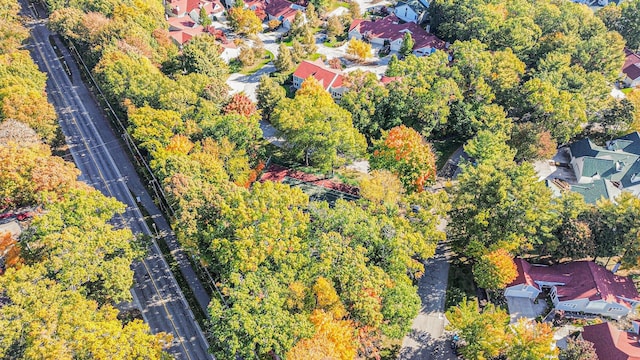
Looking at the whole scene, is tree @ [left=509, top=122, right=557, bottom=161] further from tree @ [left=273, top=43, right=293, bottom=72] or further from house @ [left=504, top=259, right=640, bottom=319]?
tree @ [left=273, top=43, right=293, bottom=72]

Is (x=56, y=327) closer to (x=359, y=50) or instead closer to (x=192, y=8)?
(x=359, y=50)

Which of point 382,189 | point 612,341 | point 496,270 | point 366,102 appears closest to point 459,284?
point 496,270

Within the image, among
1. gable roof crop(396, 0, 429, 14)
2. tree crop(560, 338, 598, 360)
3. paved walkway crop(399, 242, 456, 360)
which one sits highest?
gable roof crop(396, 0, 429, 14)

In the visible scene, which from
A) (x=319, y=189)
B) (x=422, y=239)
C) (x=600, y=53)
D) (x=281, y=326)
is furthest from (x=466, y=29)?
(x=281, y=326)

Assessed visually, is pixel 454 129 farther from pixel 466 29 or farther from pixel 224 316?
pixel 224 316

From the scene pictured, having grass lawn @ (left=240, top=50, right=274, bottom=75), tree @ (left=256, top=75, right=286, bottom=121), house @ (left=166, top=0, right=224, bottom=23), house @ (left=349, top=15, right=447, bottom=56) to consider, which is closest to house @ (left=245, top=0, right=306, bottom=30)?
house @ (left=166, top=0, right=224, bottom=23)

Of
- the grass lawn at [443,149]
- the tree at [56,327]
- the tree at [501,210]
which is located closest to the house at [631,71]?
the grass lawn at [443,149]

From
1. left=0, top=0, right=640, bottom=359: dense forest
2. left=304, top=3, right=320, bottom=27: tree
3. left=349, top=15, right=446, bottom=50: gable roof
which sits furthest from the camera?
left=304, top=3, right=320, bottom=27: tree
